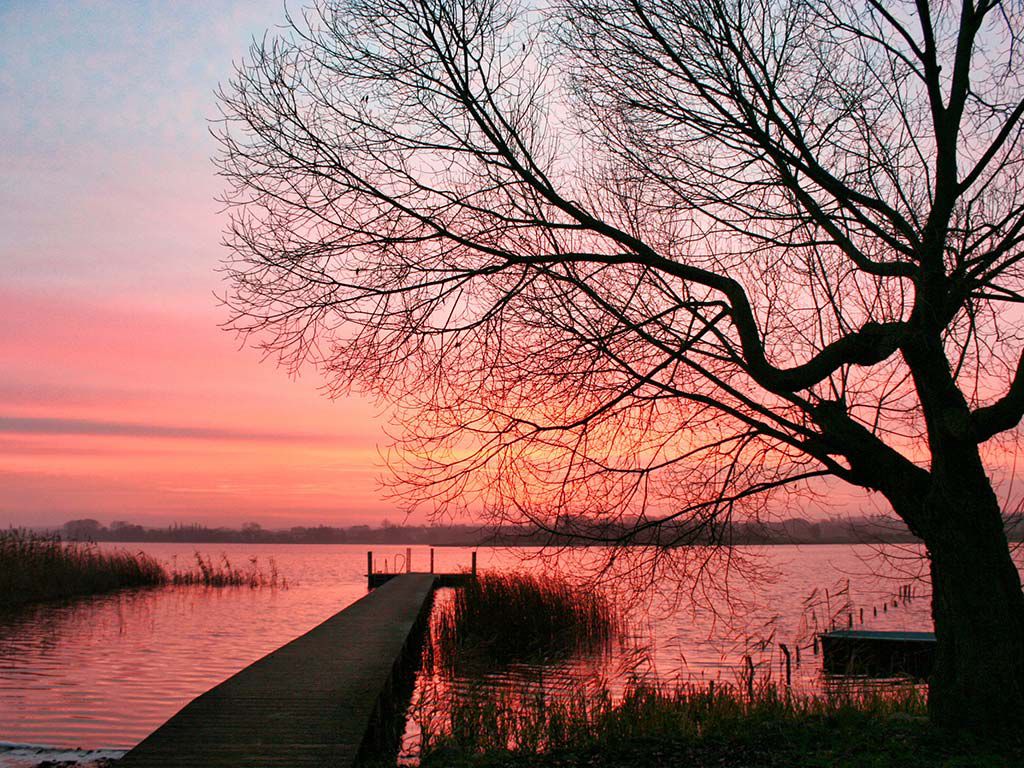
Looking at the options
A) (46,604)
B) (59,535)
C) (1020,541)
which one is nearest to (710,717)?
(1020,541)

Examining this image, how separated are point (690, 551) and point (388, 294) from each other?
2.82 m

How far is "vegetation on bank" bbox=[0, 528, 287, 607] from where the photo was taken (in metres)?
24.1

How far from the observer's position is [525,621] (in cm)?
1755

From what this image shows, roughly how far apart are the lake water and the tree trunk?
0.98 ft

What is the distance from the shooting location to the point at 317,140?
615 centimetres

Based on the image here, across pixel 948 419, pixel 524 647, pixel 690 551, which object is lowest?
pixel 524 647

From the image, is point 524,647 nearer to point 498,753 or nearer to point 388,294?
point 498,753

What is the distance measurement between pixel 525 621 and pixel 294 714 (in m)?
10.3

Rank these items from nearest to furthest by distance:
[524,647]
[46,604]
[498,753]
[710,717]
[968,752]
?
[968,752]
[498,753]
[710,717]
[524,647]
[46,604]

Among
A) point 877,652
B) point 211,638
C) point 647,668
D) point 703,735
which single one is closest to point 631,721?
point 703,735

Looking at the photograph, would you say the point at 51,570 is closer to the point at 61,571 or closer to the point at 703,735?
the point at 61,571

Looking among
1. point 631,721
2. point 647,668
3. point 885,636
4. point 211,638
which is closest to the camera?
point 631,721

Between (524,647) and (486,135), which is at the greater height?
(486,135)

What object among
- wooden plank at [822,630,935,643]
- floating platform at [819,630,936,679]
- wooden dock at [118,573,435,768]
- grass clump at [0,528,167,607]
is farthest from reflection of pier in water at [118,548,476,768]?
grass clump at [0,528,167,607]
